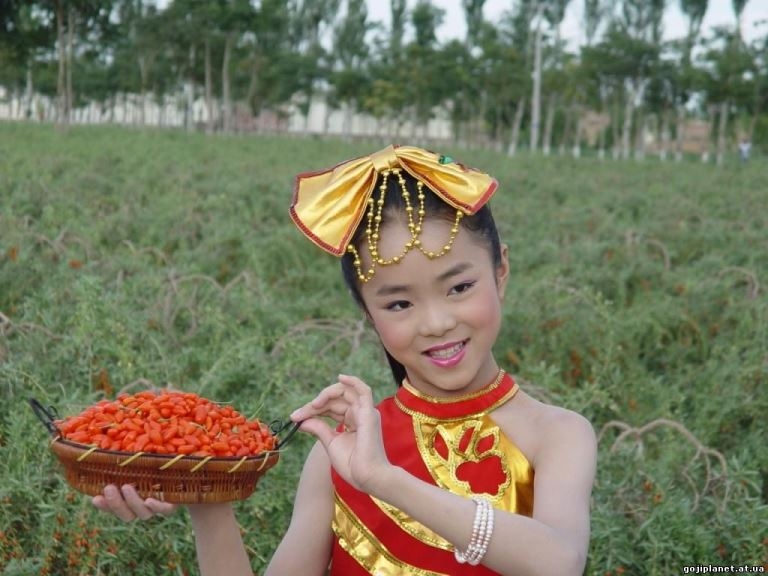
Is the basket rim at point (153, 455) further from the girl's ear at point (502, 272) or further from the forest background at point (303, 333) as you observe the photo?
the forest background at point (303, 333)

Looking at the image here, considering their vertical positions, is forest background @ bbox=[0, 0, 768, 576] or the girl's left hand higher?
the girl's left hand

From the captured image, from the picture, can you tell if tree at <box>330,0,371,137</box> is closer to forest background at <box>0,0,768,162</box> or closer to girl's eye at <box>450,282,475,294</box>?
forest background at <box>0,0,768,162</box>

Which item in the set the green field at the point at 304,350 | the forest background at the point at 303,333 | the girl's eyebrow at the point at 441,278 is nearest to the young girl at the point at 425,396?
the girl's eyebrow at the point at 441,278

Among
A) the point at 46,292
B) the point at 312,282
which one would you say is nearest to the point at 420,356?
the point at 46,292

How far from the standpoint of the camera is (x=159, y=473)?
1.40 meters

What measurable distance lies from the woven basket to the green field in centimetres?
89

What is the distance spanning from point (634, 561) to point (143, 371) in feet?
5.46

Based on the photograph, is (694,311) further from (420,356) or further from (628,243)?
(420,356)

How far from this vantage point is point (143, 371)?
310 centimetres

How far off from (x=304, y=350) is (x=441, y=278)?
1.84 m

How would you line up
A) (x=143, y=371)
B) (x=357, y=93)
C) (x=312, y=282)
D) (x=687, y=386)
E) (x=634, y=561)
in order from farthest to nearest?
1. (x=357, y=93)
2. (x=312, y=282)
3. (x=687, y=386)
4. (x=143, y=371)
5. (x=634, y=561)

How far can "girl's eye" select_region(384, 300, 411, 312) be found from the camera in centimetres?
150

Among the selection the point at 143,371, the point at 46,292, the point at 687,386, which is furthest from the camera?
the point at 687,386

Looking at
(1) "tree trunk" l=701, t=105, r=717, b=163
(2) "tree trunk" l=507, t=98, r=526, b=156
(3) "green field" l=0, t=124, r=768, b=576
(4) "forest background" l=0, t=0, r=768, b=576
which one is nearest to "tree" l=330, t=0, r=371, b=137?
(2) "tree trunk" l=507, t=98, r=526, b=156
